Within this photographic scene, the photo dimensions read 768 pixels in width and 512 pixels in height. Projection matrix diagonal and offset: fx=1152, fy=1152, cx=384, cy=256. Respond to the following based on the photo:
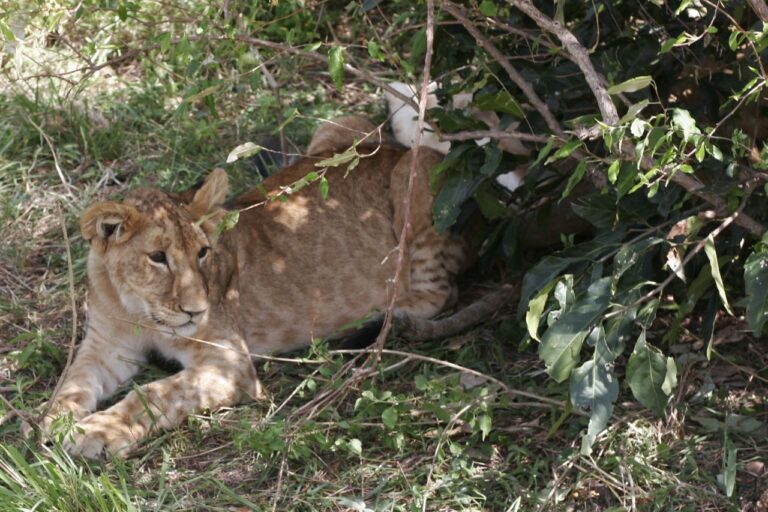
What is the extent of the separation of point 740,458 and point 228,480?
165cm

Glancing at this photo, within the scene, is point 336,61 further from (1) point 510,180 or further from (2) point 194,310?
(1) point 510,180

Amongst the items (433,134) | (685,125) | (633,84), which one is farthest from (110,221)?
(685,125)

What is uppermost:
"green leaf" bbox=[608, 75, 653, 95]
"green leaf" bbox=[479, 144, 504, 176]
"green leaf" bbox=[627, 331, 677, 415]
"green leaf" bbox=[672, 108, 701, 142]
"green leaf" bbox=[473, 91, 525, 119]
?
"green leaf" bbox=[608, 75, 653, 95]

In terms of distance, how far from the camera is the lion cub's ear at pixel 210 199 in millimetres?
4469

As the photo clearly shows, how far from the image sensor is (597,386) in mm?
3283

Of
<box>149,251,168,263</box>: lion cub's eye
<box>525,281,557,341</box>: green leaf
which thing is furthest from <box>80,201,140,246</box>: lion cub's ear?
<box>525,281,557,341</box>: green leaf

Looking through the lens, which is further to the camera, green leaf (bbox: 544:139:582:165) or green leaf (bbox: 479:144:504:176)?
green leaf (bbox: 479:144:504:176)

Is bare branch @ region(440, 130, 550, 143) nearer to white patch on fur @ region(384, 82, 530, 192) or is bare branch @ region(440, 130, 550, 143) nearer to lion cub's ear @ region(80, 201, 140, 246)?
white patch on fur @ region(384, 82, 530, 192)

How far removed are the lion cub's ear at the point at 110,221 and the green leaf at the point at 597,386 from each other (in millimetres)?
1812

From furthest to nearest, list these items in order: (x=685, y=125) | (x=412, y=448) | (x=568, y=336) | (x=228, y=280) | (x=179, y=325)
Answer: (x=228, y=280)
(x=179, y=325)
(x=412, y=448)
(x=568, y=336)
(x=685, y=125)

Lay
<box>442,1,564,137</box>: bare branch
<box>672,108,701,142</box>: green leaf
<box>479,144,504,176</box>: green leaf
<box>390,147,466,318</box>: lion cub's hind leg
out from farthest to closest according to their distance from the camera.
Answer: <box>390,147,466,318</box>: lion cub's hind leg < <box>479,144,504,176</box>: green leaf < <box>442,1,564,137</box>: bare branch < <box>672,108,701,142</box>: green leaf

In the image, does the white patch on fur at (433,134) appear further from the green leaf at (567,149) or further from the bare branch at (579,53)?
the green leaf at (567,149)

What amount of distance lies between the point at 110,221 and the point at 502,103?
1.51 metres

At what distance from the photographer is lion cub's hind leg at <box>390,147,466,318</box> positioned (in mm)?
4977
